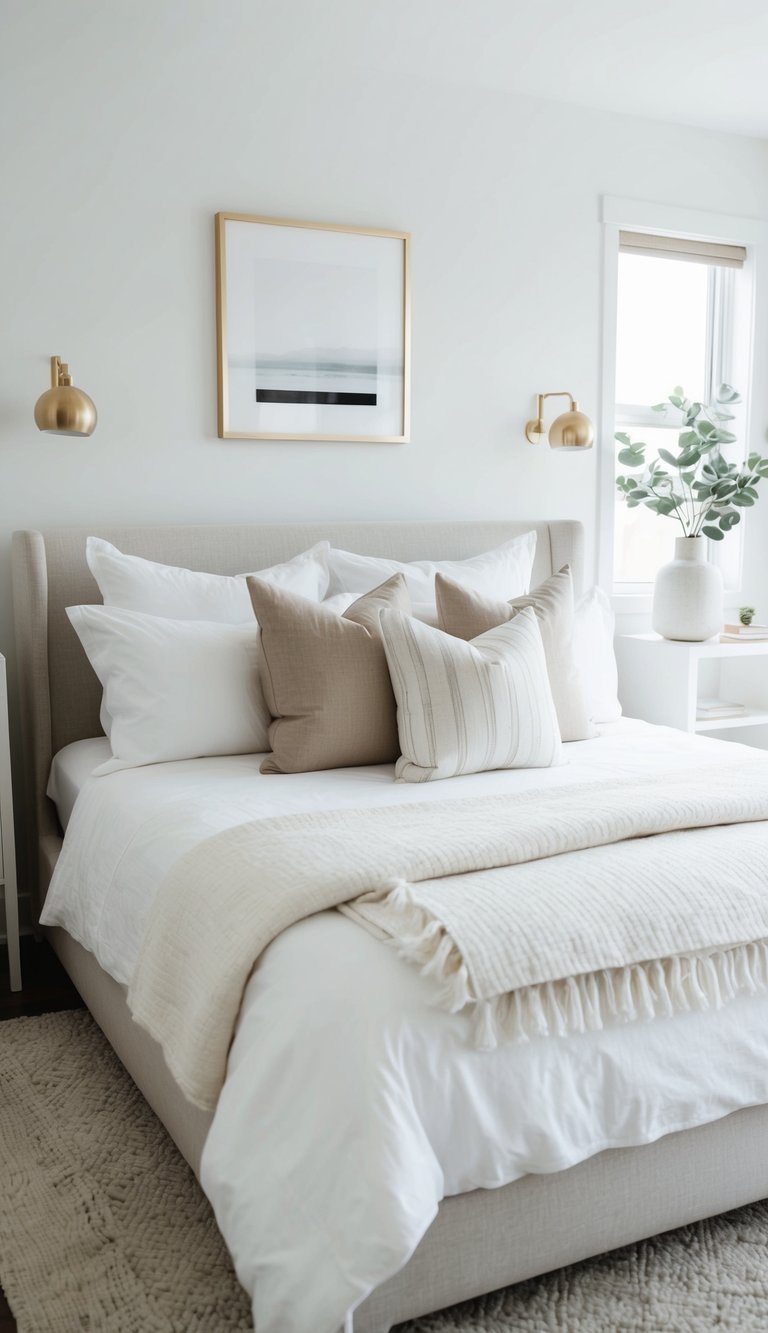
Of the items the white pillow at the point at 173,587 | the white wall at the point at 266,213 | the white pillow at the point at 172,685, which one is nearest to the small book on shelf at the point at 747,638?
the white wall at the point at 266,213

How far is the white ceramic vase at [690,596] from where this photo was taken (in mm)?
3576

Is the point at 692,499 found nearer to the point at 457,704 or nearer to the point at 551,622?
the point at 551,622

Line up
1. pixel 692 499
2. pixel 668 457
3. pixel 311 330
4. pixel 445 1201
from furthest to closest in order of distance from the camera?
pixel 692 499 → pixel 668 457 → pixel 311 330 → pixel 445 1201

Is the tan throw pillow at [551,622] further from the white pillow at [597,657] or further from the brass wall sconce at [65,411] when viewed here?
the brass wall sconce at [65,411]

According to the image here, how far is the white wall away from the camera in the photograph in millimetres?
2875

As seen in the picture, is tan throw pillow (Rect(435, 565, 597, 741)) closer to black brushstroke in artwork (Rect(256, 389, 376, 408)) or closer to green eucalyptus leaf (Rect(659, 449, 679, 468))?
black brushstroke in artwork (Rect(256, 389, 376, 408))

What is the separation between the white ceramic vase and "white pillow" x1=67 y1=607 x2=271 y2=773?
159cm

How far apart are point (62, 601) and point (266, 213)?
49.4 inches

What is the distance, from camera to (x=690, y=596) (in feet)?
11.7

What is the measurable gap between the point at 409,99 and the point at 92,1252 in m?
3.10

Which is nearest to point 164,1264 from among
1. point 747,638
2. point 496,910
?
point 496,910

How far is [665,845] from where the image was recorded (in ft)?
5.82

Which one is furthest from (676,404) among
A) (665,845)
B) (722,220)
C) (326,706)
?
(665,845)

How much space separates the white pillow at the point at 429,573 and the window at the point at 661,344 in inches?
33.0
